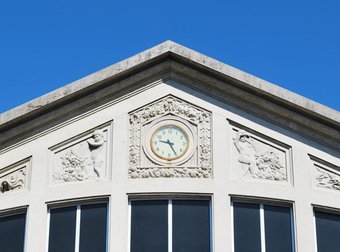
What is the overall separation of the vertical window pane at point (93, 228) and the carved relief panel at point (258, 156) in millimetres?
3237

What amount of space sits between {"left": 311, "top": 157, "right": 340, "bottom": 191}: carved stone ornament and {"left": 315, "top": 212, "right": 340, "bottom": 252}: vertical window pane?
2.24 feet

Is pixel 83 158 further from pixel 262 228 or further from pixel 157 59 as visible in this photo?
pixel 262 228

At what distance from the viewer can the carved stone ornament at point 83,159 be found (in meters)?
27.8

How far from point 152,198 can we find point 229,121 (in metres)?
2.62

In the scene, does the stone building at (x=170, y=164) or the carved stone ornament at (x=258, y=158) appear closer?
the stone building at (x=170, y=164)

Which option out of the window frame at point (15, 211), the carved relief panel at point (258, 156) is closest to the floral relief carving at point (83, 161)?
the window frame at point (15, 211)

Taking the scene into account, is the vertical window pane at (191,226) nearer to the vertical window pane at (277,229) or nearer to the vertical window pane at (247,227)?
the vertical window pane at (247,227)

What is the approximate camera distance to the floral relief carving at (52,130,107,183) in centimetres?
2775

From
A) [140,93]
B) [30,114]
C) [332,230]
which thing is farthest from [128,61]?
[332,230]

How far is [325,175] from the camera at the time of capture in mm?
27844

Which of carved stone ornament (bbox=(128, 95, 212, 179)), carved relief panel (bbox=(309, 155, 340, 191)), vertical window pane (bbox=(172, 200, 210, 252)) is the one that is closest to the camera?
vertical window pane (bbox=(172, 200, 210, 252))

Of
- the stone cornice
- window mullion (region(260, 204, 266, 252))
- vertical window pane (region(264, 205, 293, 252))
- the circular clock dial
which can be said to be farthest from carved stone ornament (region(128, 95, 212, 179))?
vertical window pane (region(264, 205, 293, 252))

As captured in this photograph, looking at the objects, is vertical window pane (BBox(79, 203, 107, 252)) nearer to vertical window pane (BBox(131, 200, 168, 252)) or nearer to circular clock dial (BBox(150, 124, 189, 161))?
vertical window pane (BBox(131, 200, 168, 252))

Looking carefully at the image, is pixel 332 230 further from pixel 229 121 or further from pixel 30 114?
pixel 30 114
